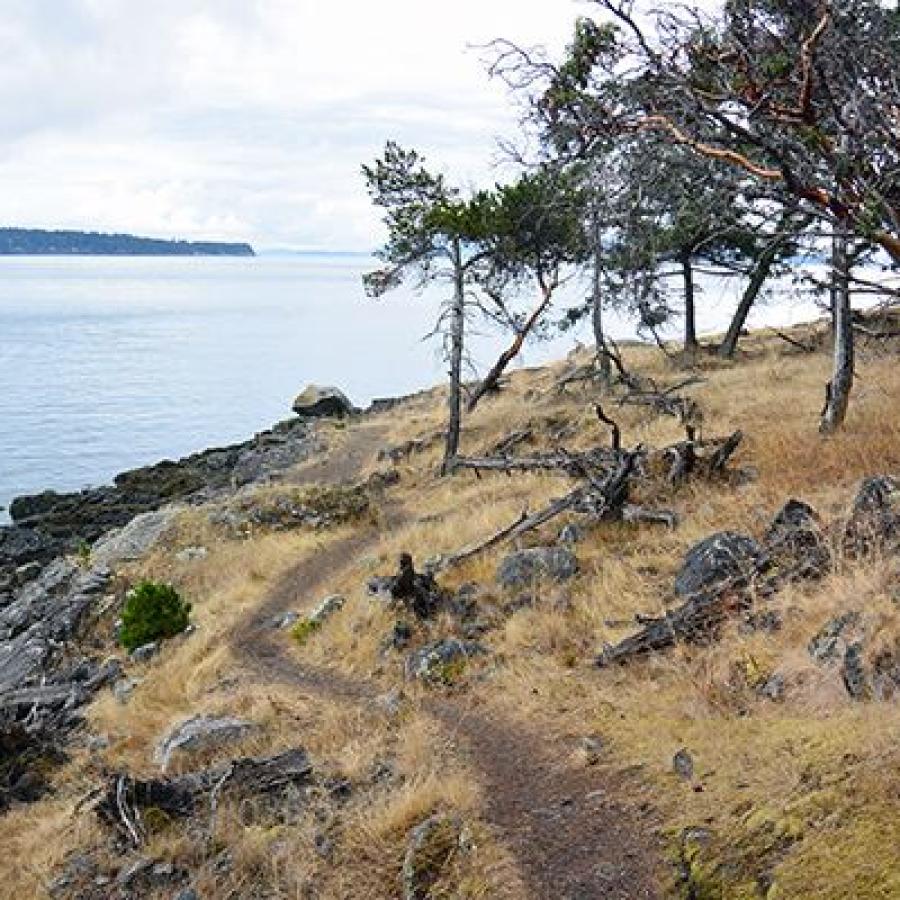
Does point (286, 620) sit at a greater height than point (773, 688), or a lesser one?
lesser

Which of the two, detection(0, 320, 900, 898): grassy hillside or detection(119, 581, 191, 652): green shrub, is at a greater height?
detection(0, 320, 900, 898): grassy hillside

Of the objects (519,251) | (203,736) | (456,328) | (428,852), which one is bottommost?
(203,736)

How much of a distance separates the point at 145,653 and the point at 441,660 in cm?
650

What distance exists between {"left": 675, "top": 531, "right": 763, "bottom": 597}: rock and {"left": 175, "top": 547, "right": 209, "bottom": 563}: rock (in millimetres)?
13451

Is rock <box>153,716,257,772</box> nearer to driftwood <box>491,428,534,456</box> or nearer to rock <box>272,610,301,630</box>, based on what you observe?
rock <box>272,610,301,630</box>

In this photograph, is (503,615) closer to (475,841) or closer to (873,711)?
(475,841)

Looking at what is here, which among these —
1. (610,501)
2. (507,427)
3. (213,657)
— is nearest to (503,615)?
(610,501)

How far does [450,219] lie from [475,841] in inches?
763

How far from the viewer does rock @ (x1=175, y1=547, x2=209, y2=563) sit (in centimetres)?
2078

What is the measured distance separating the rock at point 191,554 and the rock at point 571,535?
10.6 meters

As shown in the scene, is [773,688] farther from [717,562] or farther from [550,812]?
[717,562]

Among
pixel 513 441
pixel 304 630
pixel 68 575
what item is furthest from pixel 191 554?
pixel 513 441

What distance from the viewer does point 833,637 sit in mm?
6992

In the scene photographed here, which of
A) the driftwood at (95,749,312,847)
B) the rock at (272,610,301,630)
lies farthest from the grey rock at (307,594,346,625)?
the driftwood at (95,749,312,847)
